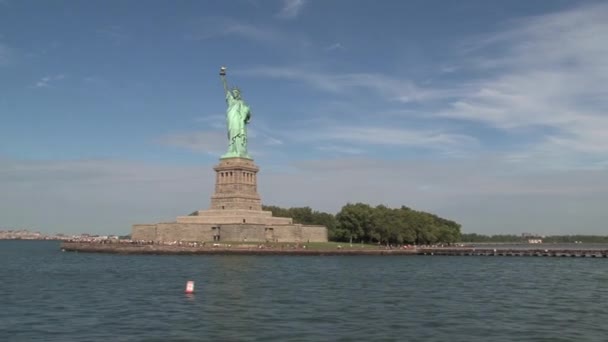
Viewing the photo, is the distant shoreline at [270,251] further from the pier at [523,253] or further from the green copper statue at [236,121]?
the green copper statue at [236,121]

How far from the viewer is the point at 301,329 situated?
82.6 feet

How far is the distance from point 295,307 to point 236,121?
69391mm

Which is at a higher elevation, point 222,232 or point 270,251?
point 222,232

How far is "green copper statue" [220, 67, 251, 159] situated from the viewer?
97.8 meters

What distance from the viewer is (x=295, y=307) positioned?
31.2 m

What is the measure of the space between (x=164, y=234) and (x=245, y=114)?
21620 millimetres

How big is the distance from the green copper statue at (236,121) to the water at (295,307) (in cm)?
4786

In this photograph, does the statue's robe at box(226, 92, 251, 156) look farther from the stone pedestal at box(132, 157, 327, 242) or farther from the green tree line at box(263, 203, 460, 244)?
the green tree line at box(263, 203, 460, 244)

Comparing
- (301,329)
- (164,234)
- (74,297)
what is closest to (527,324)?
(301,329)

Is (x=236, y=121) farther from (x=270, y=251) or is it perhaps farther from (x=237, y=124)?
(x=270, y=251)

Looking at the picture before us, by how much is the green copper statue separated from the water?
4786cm

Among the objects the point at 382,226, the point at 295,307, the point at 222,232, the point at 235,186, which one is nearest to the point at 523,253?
the point at 382,226

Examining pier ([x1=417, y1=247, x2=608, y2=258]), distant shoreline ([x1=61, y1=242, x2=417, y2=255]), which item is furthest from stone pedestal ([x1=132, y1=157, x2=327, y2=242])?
pier ([x1=417, y1=247, x2=608, y2=258])

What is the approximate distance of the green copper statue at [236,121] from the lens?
97750mm
